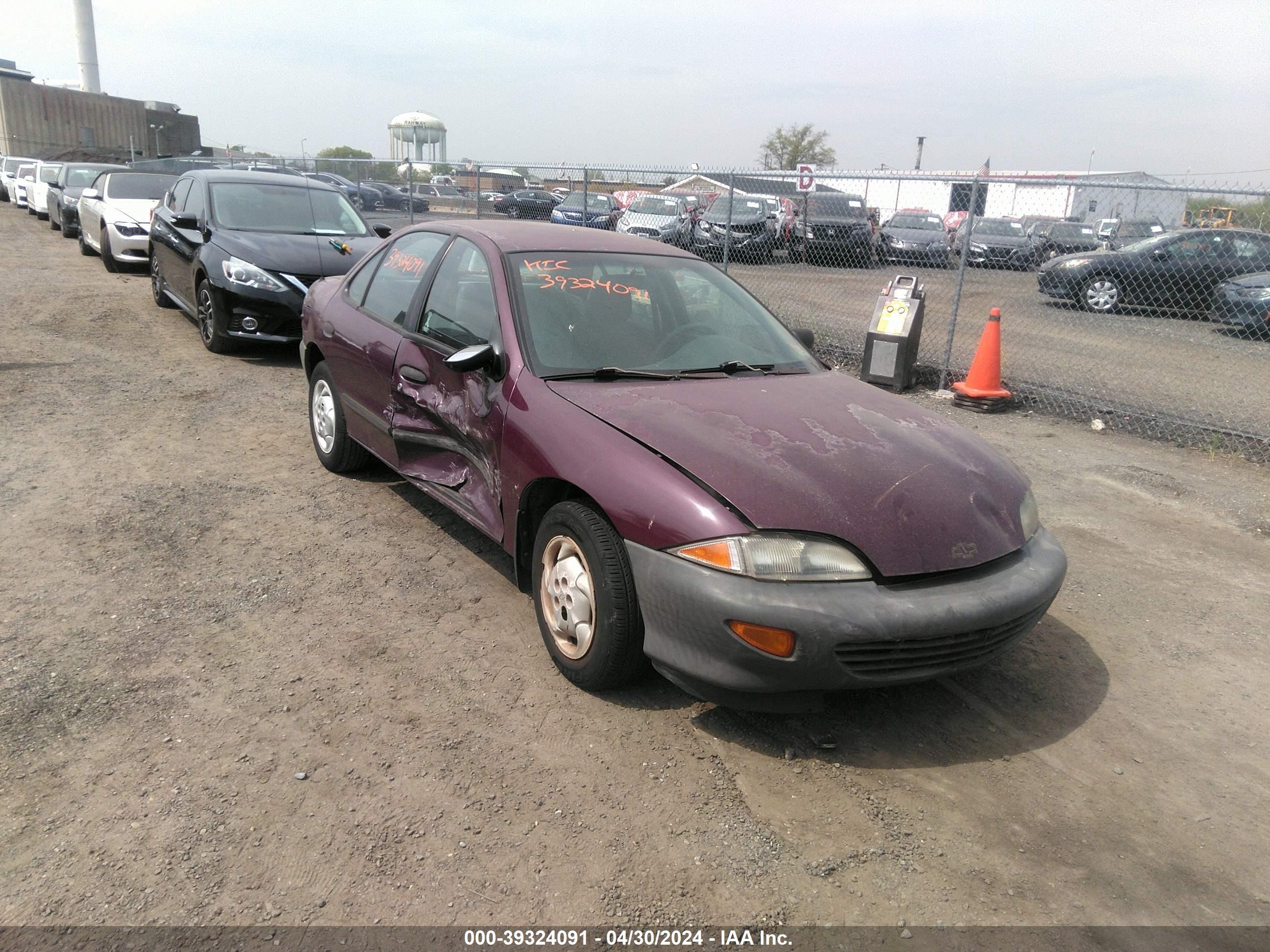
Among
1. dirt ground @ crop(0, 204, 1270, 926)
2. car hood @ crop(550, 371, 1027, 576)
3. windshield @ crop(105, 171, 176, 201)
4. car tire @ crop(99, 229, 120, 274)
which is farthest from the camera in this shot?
windshield @ crop(105, 171, 176, 201)

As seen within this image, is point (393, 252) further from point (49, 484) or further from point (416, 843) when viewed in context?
point (416, 843)

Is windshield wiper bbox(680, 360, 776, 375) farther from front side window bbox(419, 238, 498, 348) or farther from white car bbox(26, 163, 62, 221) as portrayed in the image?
white car bbox(26, 163, 62, 221)

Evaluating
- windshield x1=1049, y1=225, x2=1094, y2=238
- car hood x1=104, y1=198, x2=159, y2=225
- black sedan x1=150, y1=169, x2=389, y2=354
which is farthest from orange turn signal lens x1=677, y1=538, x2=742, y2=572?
windshield x1=1049, y1=225, x2=1094, y2=238

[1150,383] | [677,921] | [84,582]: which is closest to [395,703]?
[677,921]

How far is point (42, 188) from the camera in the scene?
23141 millimetres

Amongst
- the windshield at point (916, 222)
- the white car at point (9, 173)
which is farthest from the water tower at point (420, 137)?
the windshield at point (916, 222)

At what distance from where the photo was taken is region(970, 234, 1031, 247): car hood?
58.4 ft

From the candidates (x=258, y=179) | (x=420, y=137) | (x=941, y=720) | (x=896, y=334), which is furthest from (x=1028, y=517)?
(x=420, y=137)

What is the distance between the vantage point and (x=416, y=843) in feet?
8.34

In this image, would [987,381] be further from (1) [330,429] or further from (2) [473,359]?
(2) [473,359]

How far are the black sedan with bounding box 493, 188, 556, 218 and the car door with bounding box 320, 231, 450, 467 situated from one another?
10.7m

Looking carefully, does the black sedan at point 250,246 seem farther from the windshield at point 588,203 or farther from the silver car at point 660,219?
the silver car at point 660,219

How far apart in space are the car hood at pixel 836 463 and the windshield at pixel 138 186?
13.4 m

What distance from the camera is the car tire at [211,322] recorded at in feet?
27.0
